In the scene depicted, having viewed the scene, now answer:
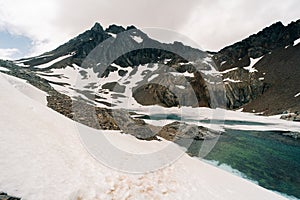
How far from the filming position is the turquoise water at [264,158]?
19.9 meters

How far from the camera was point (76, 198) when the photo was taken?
7.20 meters

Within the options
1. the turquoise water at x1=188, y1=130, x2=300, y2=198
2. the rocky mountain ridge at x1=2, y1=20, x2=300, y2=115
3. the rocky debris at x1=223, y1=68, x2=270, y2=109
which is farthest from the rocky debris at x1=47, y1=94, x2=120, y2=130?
the rocky debris at x1=223, y1=68, x2=270, y2=109

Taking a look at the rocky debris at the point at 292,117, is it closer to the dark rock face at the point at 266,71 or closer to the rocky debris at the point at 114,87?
the dark rock face at the point at 266,71

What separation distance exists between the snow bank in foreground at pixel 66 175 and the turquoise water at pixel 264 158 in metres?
8.48

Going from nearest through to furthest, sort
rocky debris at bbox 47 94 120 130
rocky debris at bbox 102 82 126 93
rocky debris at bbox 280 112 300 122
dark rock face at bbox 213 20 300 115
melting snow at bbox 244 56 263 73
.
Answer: rocky debris at bbox 47 94 120 130, rocky debris at bbox 280 112 300 122, dark rock face at bbox 213 20 300 115, melting snow at bbox 244 56 263 73, rocky debris at bbox 102 82 126 93

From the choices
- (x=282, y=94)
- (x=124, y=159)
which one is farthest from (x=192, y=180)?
(x=282, y=94)

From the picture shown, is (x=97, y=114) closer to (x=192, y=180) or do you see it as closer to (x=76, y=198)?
(x=192, y=180)

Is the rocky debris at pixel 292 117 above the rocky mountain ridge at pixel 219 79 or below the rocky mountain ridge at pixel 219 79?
below

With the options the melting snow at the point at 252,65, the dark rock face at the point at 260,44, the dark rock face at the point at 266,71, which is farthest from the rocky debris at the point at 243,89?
the dark rock face at the point at 260,44

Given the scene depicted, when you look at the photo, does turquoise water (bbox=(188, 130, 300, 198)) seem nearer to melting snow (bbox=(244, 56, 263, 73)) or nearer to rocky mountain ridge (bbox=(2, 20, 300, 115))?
rocky mountain ridge (bbox=(2, 20, 300, 115))

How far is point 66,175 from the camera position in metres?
8.29

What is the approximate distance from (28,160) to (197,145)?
27.4 metres

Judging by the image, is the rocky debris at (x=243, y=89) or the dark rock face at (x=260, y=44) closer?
the rocky debris at (x=243, y=89)

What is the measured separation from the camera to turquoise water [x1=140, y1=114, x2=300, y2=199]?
19.9 m
